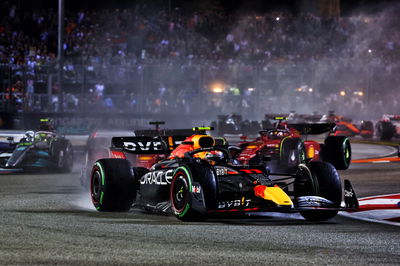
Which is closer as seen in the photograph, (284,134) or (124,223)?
(124,223)

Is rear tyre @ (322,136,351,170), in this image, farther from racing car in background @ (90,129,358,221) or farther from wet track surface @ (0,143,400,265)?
wet track surface @ (0,143,400,265)

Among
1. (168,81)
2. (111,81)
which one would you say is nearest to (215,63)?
(168,81)

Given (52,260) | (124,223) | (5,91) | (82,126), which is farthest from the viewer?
(5,91)

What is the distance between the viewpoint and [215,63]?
156 ft

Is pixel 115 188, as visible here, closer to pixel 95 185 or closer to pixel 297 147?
pixel 95 185

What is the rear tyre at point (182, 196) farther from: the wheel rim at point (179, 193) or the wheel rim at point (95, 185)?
the wheel rim at point (95, 185)

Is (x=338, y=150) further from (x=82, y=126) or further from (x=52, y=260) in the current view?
(x=82, y=126)

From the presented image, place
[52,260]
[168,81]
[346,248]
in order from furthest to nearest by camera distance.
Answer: [168,81] < [346,248] < [52,260]

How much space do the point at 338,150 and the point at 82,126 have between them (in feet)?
69.4

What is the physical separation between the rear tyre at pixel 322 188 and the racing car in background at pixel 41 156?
378 inches

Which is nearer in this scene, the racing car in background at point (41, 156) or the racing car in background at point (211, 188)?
the racing car in background at point (211, 188)

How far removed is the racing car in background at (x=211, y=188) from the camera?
29.3ft

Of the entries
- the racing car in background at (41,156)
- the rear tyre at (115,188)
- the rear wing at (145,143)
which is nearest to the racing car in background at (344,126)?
the racing car in background at (41,156)

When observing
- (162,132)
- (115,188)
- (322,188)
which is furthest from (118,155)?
(322,188)
